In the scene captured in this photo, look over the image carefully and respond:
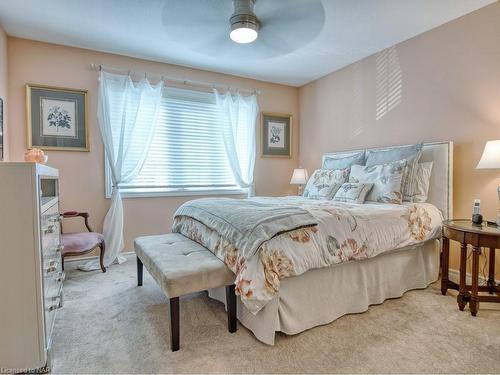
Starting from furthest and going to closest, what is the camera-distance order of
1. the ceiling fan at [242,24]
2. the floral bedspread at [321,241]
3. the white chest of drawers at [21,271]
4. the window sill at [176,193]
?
1. the window sill at [176,193]
2. the ceiling fan at [242,24]
3. the floral bedspread at [321,241]
4. the white chest of drawers at [21,271]

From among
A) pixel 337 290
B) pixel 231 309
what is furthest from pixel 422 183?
pixel 231 309

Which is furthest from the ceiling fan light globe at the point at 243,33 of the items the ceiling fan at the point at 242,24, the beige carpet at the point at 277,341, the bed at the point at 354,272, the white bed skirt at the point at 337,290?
the beige carpet at the point at 277,341

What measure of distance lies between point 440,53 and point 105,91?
3.58m

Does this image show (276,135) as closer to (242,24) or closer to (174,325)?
(242,24)

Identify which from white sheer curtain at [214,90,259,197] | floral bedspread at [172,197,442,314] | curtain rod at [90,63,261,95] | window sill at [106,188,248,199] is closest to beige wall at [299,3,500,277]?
floral bedspread at [172,197,442,314]

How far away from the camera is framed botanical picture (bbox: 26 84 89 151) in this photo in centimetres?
301

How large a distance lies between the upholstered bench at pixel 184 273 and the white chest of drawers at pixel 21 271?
1.99ft

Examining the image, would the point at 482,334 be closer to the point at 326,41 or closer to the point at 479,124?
the point at 479,124

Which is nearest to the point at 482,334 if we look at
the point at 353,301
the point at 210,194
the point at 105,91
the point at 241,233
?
the point at 353,301

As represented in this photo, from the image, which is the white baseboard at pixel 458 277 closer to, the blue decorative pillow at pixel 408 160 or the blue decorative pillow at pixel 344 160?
the blue decorative pillow at pixel 408 160

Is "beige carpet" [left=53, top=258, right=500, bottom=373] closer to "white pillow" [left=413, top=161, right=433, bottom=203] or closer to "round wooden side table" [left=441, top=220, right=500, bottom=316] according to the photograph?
"round wooden side table" [left=441, top=220, right=500, bottom=316]

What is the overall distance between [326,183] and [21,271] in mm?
2794

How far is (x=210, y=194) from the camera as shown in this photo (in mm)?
3984

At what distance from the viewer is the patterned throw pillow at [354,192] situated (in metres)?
2.74
